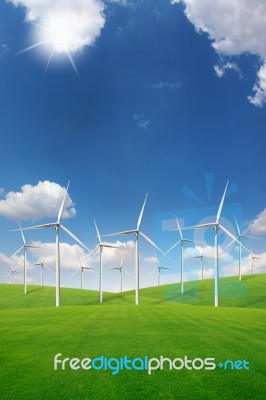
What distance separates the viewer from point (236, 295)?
269 ft

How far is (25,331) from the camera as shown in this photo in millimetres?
25828

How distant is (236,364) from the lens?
17.3m

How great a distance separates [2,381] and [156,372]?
6259mm

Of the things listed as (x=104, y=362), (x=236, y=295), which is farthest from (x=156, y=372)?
(x=236, y=295)

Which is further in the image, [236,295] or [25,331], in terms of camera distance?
[236,295]

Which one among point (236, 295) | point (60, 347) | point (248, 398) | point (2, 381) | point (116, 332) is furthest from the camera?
point (236, 295)

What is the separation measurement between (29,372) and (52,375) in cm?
108

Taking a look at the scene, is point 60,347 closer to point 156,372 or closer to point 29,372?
point 29,372

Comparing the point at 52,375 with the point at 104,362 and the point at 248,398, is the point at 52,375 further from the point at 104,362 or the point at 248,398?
the point at 248,398

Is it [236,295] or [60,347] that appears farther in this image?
[236,295]

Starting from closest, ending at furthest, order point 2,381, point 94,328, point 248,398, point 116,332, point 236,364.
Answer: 1. point 248,398
2. point 2,381
3. point 236,364
4. point 116,332
5. point 94,328

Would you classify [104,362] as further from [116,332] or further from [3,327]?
[3,327]

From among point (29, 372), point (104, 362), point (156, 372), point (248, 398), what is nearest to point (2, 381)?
point (29, 372)

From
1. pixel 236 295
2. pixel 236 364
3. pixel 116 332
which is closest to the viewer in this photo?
pixel 236 364
